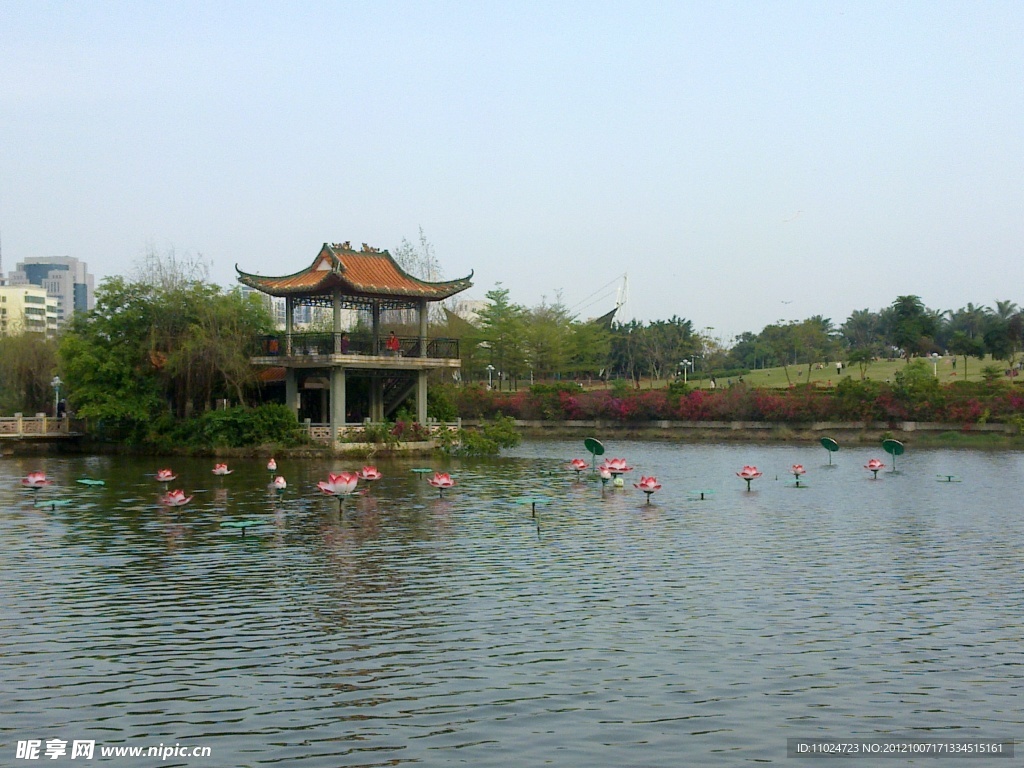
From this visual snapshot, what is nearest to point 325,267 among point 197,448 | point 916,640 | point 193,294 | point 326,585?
point 193,294

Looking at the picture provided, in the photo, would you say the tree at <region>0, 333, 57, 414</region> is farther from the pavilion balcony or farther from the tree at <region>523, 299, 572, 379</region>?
the tree at <region>523, 299, 572, 379</region>

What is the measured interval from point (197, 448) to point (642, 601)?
3022 centimetres

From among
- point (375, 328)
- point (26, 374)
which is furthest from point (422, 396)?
point (26, 374)

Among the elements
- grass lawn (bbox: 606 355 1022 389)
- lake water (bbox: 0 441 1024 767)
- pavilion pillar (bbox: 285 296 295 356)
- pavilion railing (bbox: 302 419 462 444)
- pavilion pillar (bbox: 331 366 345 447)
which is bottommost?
lake water (bbox: 0 441 1024 767)

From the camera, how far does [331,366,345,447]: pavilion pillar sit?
41594 mm

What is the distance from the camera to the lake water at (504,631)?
9703mm

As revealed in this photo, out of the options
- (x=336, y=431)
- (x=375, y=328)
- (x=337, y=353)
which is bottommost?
(x=336, y=431)

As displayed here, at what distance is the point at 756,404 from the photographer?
60625 mm

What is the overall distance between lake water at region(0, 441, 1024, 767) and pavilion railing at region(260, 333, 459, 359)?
17.1 meters

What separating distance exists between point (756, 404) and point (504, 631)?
1943 inches

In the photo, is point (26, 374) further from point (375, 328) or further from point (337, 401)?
point (337, 401)

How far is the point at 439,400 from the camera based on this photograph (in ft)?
157

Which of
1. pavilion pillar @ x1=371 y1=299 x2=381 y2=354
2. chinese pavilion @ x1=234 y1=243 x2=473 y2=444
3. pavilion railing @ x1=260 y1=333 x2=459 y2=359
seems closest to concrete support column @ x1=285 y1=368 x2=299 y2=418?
chinese pavilion @ x1=234 y1=243 x2=473 y2=444

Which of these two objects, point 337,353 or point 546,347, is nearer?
point 337,353
